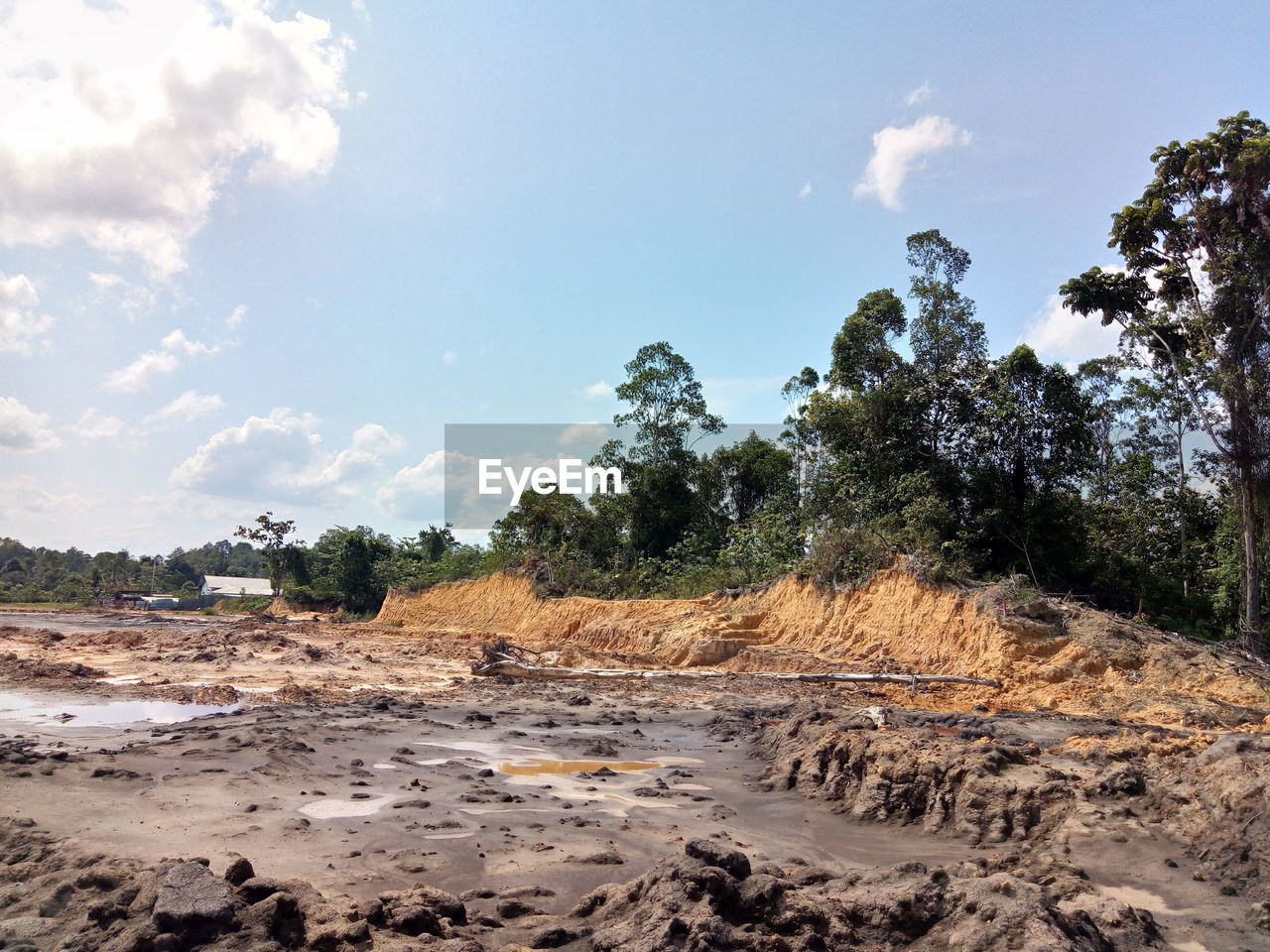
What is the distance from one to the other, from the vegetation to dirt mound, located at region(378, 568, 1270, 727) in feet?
3.69

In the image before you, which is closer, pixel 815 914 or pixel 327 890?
pixel 815 914

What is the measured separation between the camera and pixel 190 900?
3.90 meters

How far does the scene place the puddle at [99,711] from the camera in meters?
10.4

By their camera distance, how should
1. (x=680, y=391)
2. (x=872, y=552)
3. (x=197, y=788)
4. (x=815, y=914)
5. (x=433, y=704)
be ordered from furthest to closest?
(x=680, y=391), (x=872, y=552), (x=433, y=704), (x=197, y=788), (x=815, y=914)

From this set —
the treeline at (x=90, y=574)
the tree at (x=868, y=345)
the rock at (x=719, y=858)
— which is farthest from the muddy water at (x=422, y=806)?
the treeline at (x=90, y=574)

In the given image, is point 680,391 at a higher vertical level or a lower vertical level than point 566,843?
higher

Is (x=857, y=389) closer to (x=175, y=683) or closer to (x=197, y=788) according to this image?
(x=175, y=683)

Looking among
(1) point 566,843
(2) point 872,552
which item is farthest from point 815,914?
(2) point 872,552

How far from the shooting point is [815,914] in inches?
166

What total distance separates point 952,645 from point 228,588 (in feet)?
220

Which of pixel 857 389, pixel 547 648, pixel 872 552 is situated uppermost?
pixel 857 389

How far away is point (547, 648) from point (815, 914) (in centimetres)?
1876

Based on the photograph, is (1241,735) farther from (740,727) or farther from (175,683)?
(175,683)

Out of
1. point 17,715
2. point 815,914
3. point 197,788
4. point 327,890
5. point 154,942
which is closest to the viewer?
point 154,942
